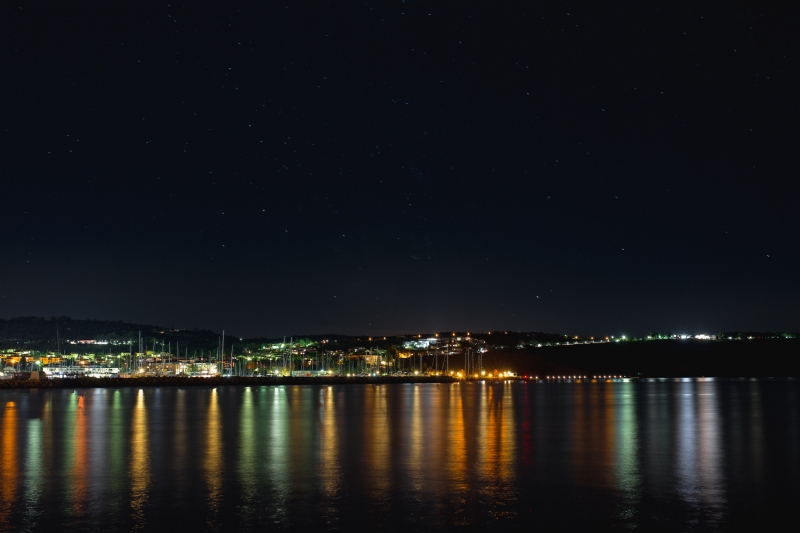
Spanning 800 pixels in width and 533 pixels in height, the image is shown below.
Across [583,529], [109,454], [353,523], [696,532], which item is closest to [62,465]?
[109,454]

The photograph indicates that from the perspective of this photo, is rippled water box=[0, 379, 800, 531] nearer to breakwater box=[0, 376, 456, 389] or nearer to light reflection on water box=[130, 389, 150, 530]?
light reflection on water box=[130, 389, 150, 530]

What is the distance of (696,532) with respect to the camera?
1162 centimetres

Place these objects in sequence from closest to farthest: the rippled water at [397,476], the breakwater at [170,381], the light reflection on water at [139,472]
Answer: the rippled water at [397,476] → the light reflection on water at [139,472] → the breakwater at [170,381]

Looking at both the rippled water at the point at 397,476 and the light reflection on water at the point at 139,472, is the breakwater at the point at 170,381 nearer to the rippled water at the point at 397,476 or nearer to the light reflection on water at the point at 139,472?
the rippled water at the point at 397,476

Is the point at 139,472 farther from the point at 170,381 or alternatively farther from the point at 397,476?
the point at 170,381

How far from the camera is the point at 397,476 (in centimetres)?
1675

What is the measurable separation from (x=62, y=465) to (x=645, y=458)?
14.0m

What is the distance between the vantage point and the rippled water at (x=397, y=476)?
12406 millimetres

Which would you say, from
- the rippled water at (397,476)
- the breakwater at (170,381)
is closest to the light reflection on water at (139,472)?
the rippled water at (397,476)

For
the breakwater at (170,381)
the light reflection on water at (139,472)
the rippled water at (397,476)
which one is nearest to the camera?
the rippled water at (397,476)

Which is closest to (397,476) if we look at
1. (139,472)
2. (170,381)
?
(139,472)

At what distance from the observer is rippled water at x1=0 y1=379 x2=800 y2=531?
12406 millimetres

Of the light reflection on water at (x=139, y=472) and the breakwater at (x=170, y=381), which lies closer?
the light reflection on water at (x=139, y=472)

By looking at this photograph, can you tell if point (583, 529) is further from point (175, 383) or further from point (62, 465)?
point (175, 383)
